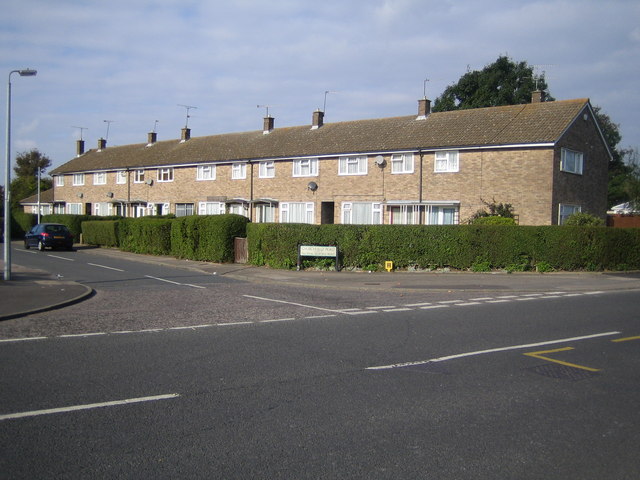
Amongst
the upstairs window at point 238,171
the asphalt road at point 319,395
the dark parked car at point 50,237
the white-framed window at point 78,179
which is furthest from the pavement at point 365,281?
the white-framed window at point 78,179

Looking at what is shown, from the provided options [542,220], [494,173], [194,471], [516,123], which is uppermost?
[516,123]

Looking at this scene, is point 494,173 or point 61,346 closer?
point 61,346

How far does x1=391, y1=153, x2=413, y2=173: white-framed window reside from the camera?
103ft

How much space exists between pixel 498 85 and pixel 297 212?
27035 millimetres

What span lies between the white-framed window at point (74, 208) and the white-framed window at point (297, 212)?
25.1 meters

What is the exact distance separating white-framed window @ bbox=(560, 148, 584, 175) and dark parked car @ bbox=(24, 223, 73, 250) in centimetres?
2687

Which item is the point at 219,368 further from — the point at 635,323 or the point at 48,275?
the point at 48,275

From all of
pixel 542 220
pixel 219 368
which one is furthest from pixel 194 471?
pixel 542 220

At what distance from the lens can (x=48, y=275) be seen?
770 inches

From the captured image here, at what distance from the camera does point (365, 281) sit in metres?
19.1

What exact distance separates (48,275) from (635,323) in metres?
17.2

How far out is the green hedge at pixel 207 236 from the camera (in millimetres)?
25469

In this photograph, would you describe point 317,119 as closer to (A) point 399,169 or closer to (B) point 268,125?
(B) point 268,125

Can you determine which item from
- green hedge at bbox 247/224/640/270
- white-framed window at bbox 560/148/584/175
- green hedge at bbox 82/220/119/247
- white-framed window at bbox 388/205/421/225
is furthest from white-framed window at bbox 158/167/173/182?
white-framed window at bbox 560/148/584/175
